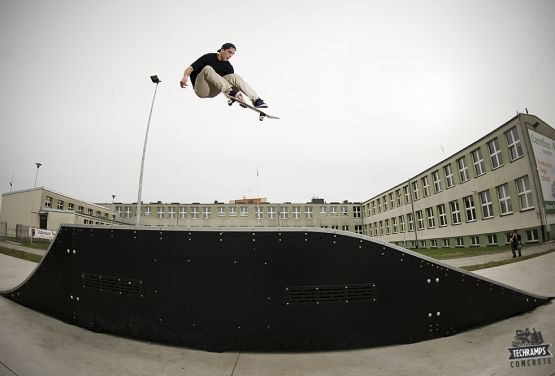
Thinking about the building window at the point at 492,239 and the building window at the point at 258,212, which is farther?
the building window at the point at 258,212

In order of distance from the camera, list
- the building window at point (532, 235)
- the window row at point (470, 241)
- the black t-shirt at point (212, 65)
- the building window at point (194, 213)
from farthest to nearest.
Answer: the building window at point (194, 213) < the window row at point (470, 241) < the building window at point (532, 235) < the black t-shirt at point (212, 65)

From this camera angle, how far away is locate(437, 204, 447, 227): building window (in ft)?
80.3

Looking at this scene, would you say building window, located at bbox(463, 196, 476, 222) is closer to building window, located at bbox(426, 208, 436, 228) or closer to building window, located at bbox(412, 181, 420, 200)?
building window, located at bbox(426, 208, 436, 228)

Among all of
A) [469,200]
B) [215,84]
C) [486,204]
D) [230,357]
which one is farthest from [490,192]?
[230,357]

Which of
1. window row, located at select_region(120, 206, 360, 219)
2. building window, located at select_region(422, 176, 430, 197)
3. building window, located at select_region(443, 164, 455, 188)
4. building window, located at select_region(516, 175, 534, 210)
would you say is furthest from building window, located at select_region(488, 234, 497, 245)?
window row, located at select_region(120, 206, 360, 219)

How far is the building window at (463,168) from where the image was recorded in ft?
71.0

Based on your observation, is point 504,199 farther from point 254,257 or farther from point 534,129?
point 254,257

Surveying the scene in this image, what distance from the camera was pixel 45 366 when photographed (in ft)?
7.41

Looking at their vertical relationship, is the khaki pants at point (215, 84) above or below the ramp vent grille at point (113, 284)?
above

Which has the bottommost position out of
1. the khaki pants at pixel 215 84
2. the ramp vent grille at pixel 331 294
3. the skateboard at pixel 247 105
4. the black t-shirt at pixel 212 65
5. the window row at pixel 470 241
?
the window row at pixel 470 241

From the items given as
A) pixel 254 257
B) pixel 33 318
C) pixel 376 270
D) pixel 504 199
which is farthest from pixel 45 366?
pixel 504 199

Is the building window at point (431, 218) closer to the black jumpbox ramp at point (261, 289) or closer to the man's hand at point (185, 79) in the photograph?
the black jumpbox ramp at point (261, 289)

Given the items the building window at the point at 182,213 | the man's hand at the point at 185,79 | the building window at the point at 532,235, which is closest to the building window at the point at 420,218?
the building window at the point at 532,235

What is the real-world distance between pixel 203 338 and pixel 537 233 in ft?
68.1
